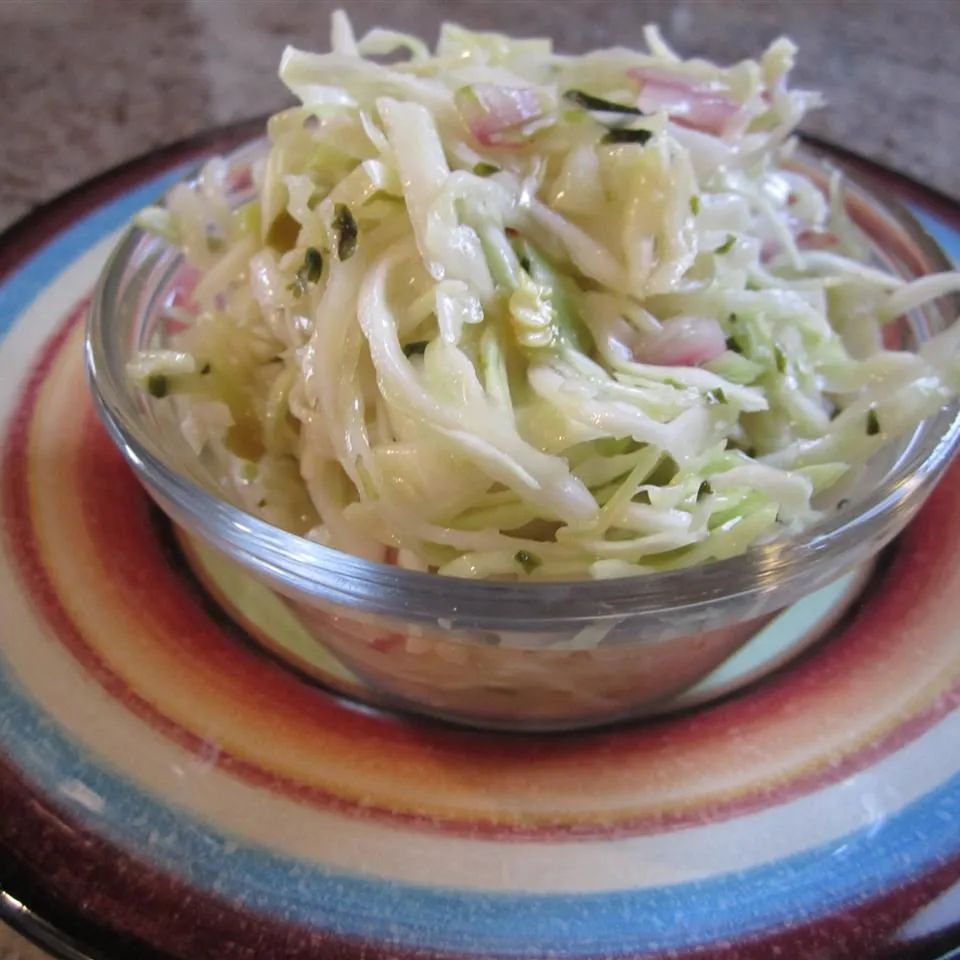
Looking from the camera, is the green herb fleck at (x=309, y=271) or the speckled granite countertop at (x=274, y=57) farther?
the speckled granite countertop at (x=274, y=57)

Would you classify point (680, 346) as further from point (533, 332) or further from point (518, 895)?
point (518, 895)

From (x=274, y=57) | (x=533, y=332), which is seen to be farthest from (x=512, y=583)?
(x=274, y=57)

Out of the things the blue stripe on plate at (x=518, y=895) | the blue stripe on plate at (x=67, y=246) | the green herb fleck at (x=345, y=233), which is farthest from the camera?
A: the blue stripe on plate at (x=67, y=246)

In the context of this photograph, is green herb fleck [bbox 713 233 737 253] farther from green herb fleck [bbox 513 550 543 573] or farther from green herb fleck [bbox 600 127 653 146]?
green herb fleck [bbox 513 550 543 573]

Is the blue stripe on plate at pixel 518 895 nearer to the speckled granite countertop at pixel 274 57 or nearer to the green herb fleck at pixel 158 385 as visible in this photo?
the green herb fleck at pixel 158 385

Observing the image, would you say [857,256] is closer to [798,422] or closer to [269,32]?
[798,422]

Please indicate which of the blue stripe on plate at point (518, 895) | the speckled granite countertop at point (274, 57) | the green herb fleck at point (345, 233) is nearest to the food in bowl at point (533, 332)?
the green herb fleck at point (345, 233)

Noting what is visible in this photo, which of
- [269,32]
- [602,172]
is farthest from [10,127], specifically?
[602,172]

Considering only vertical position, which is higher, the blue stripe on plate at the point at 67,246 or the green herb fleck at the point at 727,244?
the green herb fleck at the point at 727,244
